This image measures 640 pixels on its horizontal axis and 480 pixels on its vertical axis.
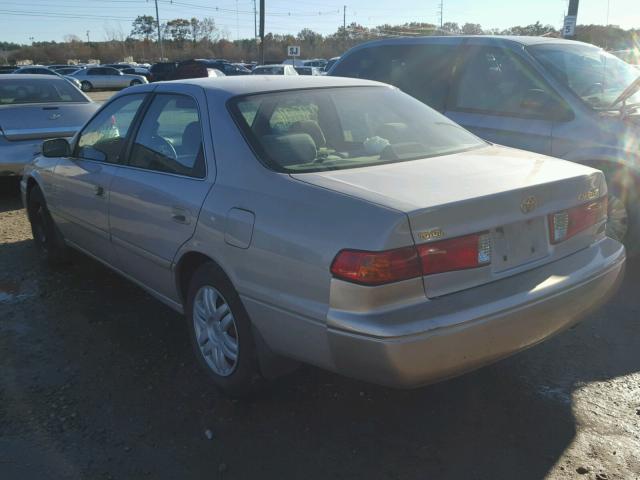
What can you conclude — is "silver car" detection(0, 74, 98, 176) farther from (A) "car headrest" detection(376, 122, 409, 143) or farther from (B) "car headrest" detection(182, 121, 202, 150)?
(A) "car headrest" detection(376, 122, 409, 143)

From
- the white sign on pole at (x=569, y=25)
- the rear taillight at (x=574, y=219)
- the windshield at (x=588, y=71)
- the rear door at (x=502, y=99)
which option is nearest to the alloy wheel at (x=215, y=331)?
the rear taillight at (x=574, y=219)

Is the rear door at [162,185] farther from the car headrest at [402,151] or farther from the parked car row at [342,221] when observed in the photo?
the car headrest at [402,151]

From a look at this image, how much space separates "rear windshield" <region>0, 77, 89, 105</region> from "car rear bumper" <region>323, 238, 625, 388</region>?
297 inches

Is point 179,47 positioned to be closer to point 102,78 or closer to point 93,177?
point 102,78

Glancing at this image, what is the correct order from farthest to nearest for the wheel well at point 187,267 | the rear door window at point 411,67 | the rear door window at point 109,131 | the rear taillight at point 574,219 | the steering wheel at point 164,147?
the rear door window at point 411,67, the rear door window at point 109,131, the steering wheel at point 164,147, the wheel well at point 187,267, the rear taillight at point 574,219

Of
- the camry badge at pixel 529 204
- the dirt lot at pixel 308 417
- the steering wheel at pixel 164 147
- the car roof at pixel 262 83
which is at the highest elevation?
the car roof at pixel 262 83

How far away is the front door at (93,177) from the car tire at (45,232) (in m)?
0.43

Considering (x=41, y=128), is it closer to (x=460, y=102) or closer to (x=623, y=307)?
(x=460, y=102)

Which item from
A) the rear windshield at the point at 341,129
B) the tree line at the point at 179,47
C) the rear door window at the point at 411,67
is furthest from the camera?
the tree line at the point at 179,47

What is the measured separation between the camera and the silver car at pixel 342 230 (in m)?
2.39

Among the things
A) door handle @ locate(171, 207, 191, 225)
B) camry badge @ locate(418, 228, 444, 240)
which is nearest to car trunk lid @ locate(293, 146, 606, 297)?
camry badge @ locate(418, 228, 444, 240)

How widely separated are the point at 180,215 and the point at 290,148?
2.26ft

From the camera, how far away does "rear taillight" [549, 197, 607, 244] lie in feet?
9.42

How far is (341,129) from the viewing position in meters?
3.56
